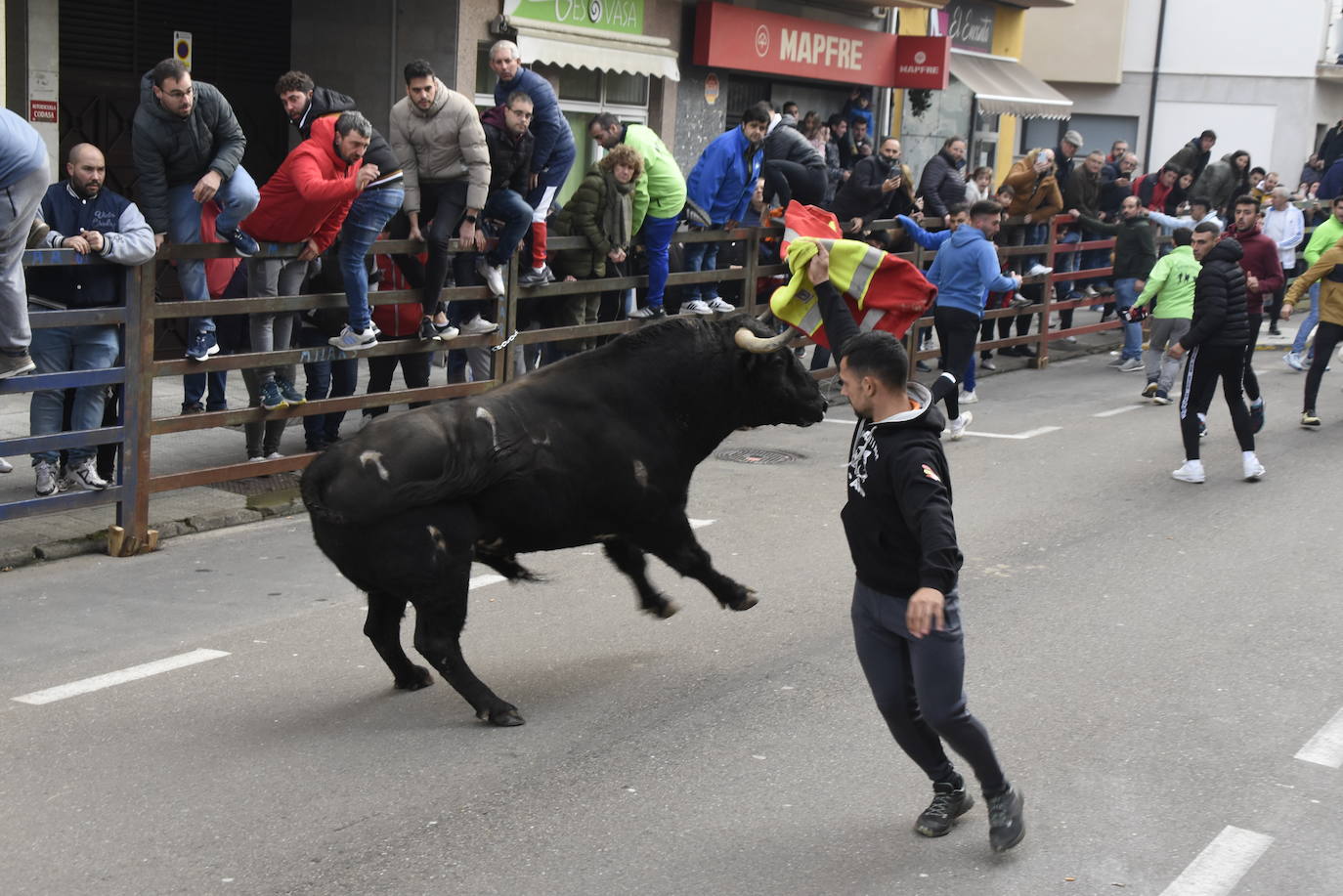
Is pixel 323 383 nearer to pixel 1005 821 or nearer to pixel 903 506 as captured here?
pixel 903 506

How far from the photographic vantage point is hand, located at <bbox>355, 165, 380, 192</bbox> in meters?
9.23

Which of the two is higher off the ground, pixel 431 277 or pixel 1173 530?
pixel 431 277

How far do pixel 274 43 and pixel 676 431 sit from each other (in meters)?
9.79

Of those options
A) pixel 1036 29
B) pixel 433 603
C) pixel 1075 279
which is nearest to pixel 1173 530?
pixel 433 603

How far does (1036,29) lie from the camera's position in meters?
36.3

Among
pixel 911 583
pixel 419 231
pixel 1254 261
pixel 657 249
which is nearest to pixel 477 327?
pixel 419 231

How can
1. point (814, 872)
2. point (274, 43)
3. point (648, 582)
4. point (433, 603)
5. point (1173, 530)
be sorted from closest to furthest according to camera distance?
point (814, 872)
point (433, 603)
point (648, 582)
point (1173, 530)
point (274, 43)

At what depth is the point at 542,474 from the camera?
618 cm

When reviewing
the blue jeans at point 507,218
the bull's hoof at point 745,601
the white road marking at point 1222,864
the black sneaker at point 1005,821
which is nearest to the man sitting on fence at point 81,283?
the blue jeans at point 507,218

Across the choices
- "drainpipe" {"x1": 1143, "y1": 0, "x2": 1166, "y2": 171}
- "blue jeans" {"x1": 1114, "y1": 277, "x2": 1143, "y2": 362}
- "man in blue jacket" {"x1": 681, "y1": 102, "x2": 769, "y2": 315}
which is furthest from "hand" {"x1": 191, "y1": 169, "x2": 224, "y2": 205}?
"drainpipe" {"x1": 1143, "y1": 0, "x2": 1166, "y2": 171}

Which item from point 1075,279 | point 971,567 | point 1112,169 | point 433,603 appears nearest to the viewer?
point 433,603

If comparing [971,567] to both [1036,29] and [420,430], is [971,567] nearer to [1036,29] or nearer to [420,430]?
[420,430]

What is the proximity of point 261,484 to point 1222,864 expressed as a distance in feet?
21.7

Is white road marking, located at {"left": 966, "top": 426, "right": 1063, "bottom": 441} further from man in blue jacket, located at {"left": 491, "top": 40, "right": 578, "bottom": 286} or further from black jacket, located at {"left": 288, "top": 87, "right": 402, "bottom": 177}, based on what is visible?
black jacket, located at {"left": 288, "top": 87, "right": 402, "bottom": 177}
